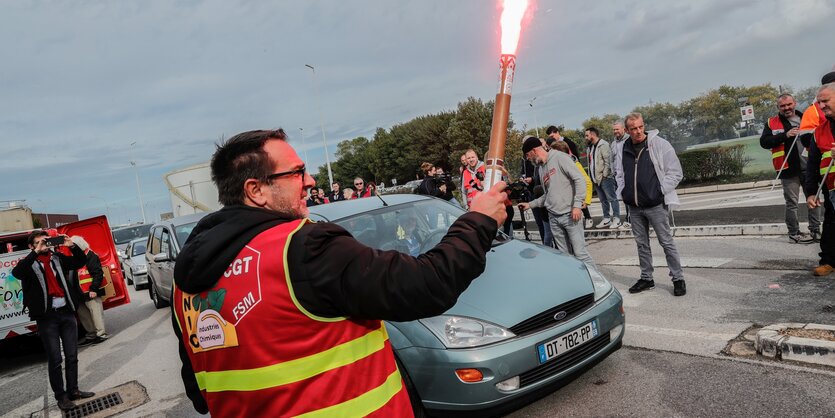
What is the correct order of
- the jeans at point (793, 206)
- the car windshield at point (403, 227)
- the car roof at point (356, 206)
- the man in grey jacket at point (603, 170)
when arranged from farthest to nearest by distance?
the man in grey jacket at point (603, 170)
the jeans at point (793, 206)
the car roof at point (356, 206)
the car windshield at point (403, 227)

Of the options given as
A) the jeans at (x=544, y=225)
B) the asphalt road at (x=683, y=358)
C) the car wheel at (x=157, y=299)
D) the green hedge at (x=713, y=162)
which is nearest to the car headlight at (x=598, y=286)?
the asphalt road at (x=683, y=358)

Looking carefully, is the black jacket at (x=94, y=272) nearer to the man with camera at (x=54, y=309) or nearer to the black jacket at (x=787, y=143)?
the man with camera at (x=54, y=309)

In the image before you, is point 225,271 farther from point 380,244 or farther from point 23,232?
point 23,232

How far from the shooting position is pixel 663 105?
64.4 metres

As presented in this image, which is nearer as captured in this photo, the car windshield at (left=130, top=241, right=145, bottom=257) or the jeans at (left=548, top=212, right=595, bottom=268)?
the jeans at (left=548, top=212, right=595, bottom=268)

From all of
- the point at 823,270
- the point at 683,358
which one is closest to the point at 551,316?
the point at 683,358

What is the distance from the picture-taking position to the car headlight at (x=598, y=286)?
13.4 feet

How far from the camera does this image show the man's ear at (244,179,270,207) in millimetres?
1687

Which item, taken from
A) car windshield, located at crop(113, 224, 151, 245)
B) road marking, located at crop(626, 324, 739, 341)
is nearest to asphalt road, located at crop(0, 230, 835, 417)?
road marking, located at crop(626, 324, 739, 341)

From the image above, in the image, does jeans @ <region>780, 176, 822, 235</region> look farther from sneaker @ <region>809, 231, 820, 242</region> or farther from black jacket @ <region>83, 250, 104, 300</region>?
black jacket @ <region>83, 250, 104, 300</region>

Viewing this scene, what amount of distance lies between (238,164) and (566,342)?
2694 mm

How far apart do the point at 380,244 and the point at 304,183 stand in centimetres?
298

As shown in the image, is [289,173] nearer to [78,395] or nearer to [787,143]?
[78,395]

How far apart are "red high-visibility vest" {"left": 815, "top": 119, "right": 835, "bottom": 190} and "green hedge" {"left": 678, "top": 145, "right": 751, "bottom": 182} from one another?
1363 centimetres
